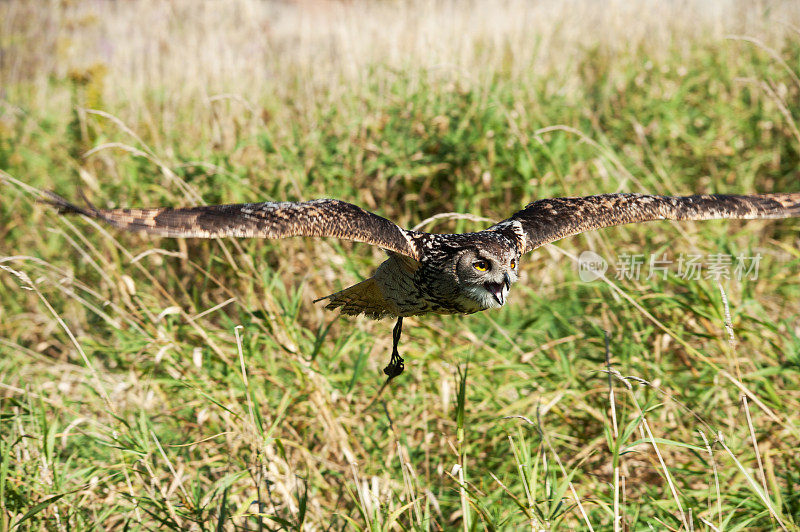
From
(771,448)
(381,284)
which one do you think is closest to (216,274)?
(381,284)

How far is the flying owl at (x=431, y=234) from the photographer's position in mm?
2564

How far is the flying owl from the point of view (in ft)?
8.41

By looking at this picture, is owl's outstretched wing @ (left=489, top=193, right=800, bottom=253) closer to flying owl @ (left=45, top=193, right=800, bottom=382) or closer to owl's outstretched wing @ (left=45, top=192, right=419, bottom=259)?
flying owl @ (left=45, top=193, right=800, bottom=382)

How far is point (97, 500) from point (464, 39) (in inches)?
219

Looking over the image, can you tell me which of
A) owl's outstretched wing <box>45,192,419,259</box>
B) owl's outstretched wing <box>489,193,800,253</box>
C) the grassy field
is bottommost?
the grassy field

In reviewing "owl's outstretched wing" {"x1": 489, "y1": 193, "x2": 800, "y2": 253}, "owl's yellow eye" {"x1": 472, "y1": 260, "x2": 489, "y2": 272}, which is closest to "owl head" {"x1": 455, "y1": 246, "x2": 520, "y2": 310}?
"owl's yellow eye" {"x1": 472, "y1": 260, "x2": 489, "y2": 272}

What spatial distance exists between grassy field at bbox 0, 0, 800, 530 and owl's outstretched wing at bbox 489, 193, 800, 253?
1.25ft

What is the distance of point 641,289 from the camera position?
3.83m

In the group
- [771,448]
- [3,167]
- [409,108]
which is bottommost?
[771,448]

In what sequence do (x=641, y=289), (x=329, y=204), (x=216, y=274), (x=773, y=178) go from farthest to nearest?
(x=773, y=178), (x=216, y=274), (x=641, y=289), (x=329, y=204)

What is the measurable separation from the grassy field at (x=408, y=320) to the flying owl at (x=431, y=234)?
378 mm

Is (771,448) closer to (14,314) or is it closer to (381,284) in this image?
(381,284)

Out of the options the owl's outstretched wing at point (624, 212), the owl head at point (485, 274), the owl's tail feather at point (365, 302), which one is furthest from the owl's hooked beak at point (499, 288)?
the owl's tail feather at point (365, 302)

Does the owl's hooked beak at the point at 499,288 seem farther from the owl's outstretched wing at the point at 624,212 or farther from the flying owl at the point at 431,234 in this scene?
the owl's outstretched wing at the point at 624,212
